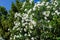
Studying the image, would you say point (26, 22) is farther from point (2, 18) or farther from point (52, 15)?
point (2, 18)

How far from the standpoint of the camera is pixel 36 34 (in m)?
11.8

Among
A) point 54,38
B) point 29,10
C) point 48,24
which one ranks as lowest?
point 54,38

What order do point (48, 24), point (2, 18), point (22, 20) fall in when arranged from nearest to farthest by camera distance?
point (48, 24)
point (22, 20)
point (2, 18)

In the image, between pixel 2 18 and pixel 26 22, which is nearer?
pixel 26 22

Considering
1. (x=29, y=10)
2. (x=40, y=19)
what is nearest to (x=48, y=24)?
(x=40, y=19)

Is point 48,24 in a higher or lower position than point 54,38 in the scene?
higher

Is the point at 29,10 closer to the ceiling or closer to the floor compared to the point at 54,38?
closer to the ceiling

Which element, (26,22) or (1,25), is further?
(1,25)

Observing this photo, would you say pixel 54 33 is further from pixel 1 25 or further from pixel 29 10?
pixel 1 25

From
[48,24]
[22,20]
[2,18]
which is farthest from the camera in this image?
[2,18]

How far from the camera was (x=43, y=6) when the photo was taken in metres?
12.0

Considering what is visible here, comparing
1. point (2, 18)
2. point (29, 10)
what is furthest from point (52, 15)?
point (2, 18)

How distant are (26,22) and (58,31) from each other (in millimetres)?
1689

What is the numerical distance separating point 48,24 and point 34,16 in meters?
0.83
